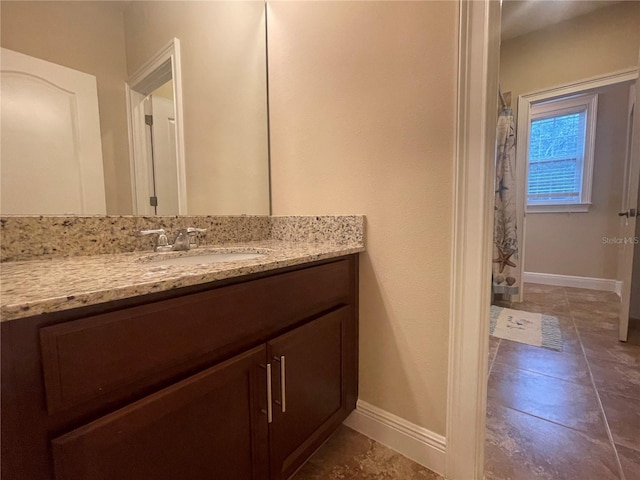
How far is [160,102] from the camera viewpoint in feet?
3.86

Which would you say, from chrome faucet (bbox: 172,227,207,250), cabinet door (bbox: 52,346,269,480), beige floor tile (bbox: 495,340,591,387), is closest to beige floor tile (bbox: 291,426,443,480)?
cabinet door (bbox: 52,346,269,480)

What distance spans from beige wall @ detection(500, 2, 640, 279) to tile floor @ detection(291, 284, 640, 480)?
1.81 metres

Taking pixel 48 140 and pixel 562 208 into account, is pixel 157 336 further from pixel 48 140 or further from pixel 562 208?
pixel 562 208

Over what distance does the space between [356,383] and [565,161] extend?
389 cm

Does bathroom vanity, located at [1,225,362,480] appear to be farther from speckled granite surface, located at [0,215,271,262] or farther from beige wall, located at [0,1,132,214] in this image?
beige wall, located at [0,1,132,214]

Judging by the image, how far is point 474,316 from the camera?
37.4 inches

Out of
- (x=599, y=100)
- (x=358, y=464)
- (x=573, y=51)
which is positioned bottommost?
(x=358, y=464)

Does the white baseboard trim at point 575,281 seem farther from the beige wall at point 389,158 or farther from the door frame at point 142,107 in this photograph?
the door frame at point 142,107

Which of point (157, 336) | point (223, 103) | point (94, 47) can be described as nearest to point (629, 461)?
point (157, 336)

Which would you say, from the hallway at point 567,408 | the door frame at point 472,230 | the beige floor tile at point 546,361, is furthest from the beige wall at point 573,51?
the door frame at point 472,230

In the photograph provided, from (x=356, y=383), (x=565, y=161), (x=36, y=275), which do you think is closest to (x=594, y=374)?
(x=356, y=383)

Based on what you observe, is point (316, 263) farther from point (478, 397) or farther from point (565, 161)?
point (565, 161)

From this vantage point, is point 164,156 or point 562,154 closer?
point 164,156

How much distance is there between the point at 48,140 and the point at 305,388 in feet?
3.56
